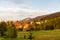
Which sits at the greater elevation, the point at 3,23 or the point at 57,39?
the point at 3,23

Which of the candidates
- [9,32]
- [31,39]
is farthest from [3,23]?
[31,39]

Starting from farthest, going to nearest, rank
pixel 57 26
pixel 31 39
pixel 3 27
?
1. pixel 57 26
2. pixel 3 27
3. pixel 31 39

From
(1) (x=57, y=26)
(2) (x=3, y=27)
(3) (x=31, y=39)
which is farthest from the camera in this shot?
(1) (x=57, y=26)

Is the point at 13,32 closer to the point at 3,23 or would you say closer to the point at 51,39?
the point at 51,39

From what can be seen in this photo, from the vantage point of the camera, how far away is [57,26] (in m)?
59.3

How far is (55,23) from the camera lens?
201ft

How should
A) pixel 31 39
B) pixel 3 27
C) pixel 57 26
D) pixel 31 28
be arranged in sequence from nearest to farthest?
1. pixel 31 39
2. pixel 3 27
3. pixel 31 28
4. pixel 57 26

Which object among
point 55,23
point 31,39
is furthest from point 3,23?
point 55,23

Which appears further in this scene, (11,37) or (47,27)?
(47,27)

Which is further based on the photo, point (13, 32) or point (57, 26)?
point (57, 26)

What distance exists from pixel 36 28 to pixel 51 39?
2324 cm

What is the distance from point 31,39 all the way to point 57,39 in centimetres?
450

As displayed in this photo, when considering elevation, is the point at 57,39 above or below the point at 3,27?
below

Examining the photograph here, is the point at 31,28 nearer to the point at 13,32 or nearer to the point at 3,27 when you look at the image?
the point at 3,27
